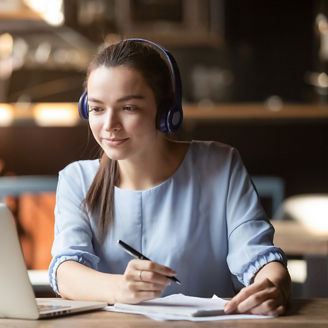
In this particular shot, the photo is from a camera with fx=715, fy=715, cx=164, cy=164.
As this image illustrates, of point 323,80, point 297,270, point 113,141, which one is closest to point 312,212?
point 297,270

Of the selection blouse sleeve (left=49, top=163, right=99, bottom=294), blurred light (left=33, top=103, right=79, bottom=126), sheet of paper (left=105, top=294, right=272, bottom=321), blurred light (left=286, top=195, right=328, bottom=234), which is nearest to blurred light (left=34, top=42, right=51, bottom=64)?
blurred light (left=33, top=103, right=79, bottom=126)

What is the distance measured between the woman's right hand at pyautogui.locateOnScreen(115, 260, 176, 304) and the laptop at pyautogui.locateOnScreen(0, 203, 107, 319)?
93 millimetres

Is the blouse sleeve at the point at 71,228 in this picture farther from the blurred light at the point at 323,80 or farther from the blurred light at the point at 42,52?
the blurred light at the point at 323,80

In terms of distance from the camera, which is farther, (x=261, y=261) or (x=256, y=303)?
(x=261, y=261)

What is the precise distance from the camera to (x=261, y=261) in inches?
58.5

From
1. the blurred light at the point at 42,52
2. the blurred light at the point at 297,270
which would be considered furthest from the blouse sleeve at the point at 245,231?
the blurred light at the point at 42,52

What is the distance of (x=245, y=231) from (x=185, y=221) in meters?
0.15

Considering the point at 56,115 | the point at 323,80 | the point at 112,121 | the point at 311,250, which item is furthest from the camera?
the point at 323,80

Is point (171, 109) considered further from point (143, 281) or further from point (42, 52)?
point (42, 52)

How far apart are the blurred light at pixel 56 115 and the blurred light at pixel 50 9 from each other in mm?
751

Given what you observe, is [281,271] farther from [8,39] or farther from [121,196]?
[8,39]

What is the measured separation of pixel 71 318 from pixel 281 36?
175 inches

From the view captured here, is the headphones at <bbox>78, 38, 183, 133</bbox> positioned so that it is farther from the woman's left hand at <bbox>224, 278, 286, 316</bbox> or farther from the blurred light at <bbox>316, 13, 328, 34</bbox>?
the blurred light at <bbox>316, 13, 328, 34</bbox>

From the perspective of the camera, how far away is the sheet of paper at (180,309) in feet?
4.03
